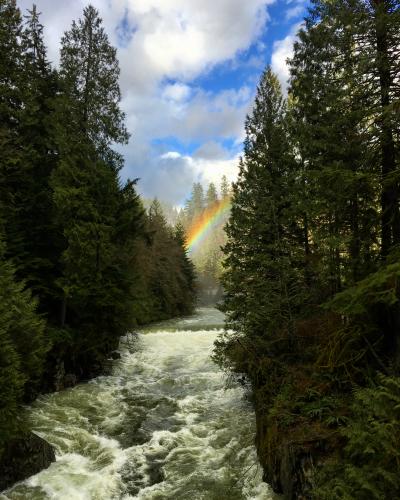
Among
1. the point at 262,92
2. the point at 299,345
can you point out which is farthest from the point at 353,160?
the point at 262,92

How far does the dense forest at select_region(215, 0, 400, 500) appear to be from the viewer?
5.84m

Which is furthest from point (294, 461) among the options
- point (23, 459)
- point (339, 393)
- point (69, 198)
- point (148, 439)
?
point (69, 198)

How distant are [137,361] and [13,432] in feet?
36.7

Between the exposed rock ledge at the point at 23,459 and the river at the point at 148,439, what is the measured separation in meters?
0.19

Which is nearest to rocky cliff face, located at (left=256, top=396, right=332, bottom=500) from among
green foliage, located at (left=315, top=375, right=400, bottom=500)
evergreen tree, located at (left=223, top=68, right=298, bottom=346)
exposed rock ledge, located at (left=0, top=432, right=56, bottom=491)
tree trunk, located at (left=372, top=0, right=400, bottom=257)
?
green foliage, located at (left=315, top=375, right=400, bottom=500)

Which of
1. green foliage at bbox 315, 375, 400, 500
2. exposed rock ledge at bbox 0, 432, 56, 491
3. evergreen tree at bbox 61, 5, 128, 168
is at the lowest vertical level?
exposed rock ledge at bbox 0, 432, 56, 491

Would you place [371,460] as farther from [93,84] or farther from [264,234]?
[93,84]

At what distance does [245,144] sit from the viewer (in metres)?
15.5

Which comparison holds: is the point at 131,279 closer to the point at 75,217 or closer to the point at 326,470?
the point at 75,217

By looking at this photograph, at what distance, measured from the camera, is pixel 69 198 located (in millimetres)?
15234

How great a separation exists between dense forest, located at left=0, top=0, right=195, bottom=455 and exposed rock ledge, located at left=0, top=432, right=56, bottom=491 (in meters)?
5.03

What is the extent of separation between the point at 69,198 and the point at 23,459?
32.4ft

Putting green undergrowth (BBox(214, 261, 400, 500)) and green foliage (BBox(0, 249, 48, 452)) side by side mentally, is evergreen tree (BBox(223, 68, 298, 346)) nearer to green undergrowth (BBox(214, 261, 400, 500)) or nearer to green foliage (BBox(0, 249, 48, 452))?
green undergrowth (BBox(214, 261, 400, 500))

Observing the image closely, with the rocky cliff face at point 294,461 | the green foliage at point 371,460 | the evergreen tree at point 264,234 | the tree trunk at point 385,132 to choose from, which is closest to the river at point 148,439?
the rocky cliff face at point 294,461
